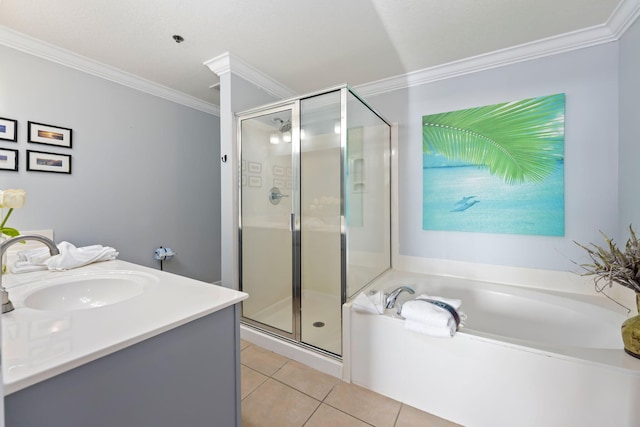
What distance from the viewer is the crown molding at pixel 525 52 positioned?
5.80 feet

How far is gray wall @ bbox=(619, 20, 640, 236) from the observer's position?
1705 millimetres

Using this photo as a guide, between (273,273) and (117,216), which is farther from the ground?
(117,216)

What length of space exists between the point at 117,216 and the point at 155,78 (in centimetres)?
131

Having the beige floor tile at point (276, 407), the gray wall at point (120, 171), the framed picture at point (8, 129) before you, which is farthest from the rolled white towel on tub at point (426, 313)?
the framed picture at point (8, 129)

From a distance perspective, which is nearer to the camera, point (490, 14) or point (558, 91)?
point (490, 14)

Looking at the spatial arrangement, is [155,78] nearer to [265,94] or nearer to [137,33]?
[137,33]

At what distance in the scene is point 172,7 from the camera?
1.72m

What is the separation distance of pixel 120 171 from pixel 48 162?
486 mm

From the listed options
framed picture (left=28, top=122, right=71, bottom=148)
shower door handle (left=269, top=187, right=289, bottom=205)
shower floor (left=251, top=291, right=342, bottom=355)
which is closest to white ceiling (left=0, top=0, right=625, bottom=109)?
framed picture (left=28, top=122, right=71, bottom=148)

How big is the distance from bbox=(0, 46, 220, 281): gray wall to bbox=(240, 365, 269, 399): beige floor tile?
155 centimetres

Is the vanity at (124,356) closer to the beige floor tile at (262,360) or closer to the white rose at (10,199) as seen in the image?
the white rose at (10,199)

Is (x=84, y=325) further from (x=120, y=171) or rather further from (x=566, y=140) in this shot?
(x=566, y=140)

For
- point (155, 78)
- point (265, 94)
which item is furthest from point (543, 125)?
point (155, 78)

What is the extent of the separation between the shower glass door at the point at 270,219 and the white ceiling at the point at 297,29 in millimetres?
514
